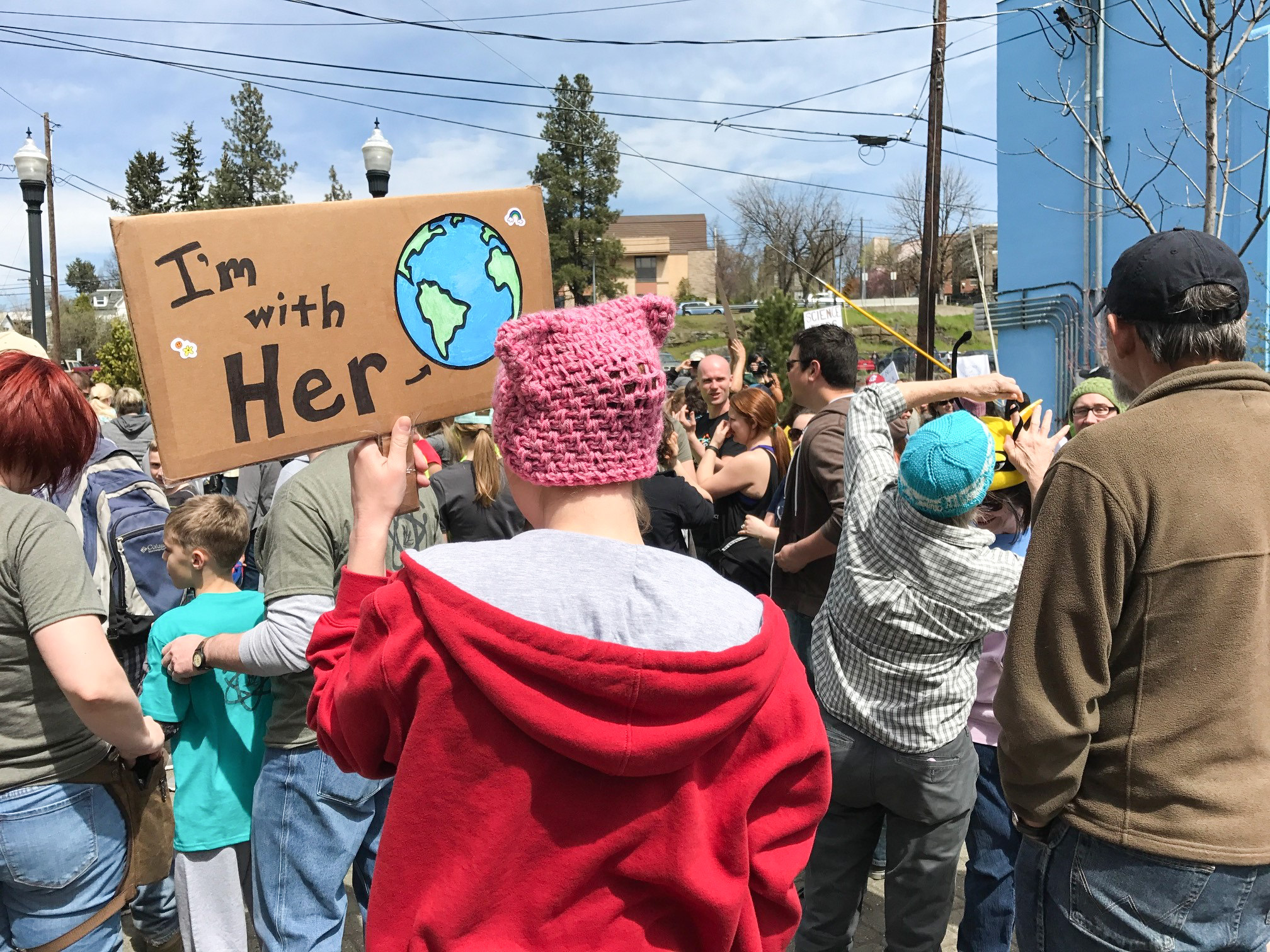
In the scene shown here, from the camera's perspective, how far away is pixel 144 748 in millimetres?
2146

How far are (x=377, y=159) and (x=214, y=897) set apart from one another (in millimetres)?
6845

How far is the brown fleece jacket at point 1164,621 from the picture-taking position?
1639mm

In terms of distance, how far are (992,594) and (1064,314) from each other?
13746 mm

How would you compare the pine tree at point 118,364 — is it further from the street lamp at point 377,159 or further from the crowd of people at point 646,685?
the crowd of people at point 646,685

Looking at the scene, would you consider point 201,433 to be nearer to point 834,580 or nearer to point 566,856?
point 566,856

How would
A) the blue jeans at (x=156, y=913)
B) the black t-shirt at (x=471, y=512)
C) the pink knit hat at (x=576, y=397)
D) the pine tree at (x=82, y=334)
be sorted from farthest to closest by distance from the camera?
the pine tree at (x=82, y=334) < the black t-shirt at (x=471, y=512) < the blue jeans at (x=156, y=913) < the pink knit hat at (x=576, y=397)

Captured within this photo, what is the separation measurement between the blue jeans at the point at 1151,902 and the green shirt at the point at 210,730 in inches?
83.6

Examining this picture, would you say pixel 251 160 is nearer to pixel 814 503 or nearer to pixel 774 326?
pixel 774 326

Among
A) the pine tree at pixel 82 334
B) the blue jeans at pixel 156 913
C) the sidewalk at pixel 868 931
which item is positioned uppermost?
the pine tree at pixel 82 334

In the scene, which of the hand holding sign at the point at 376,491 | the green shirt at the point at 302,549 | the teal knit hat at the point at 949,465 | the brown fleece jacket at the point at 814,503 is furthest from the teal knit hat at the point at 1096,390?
the hand holding sign at the point at 376,491

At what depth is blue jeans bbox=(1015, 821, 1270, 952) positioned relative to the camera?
1671mm

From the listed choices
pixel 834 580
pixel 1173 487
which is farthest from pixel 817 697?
pixel 1173 487

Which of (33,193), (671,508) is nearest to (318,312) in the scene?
(671,508)

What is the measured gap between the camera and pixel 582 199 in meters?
48.8
